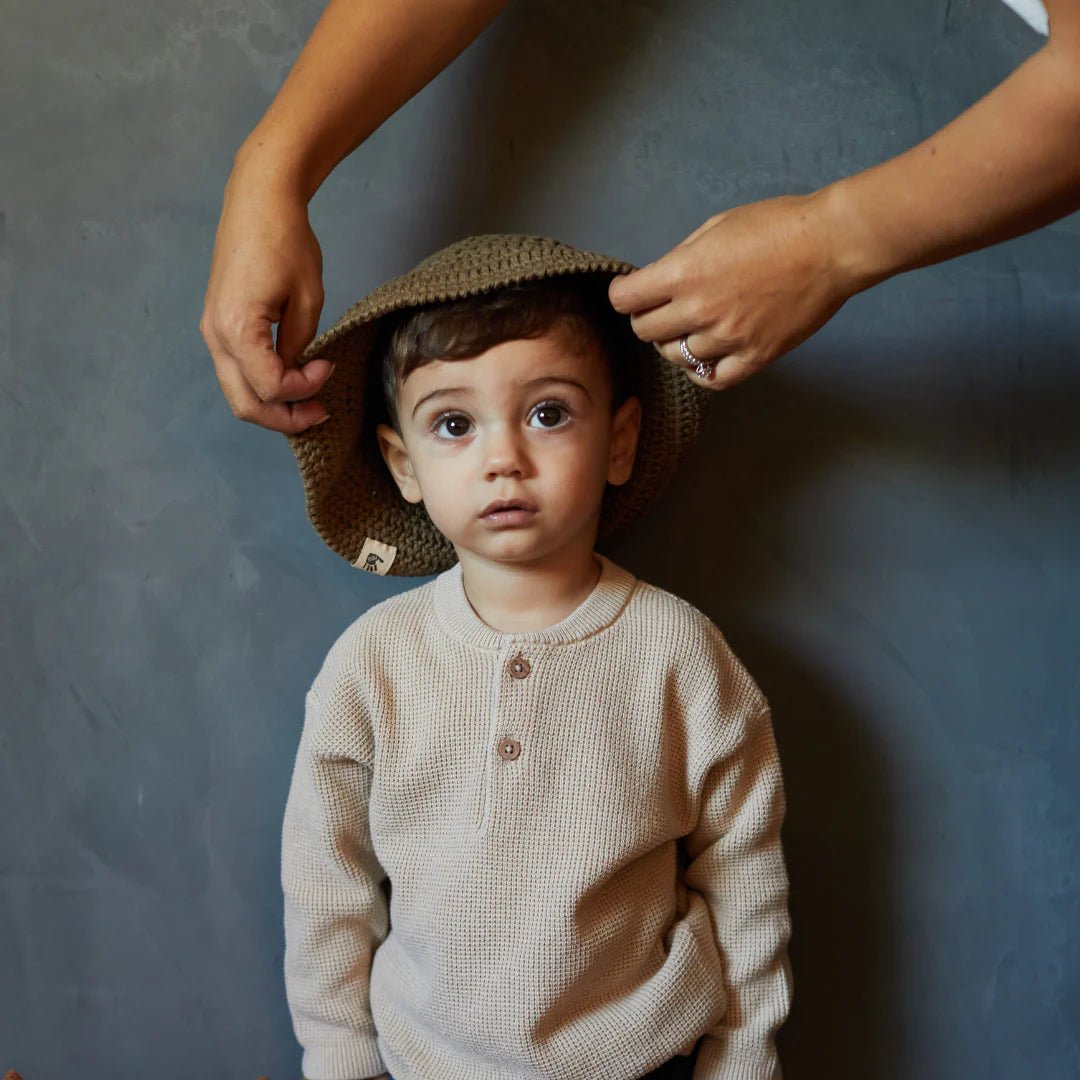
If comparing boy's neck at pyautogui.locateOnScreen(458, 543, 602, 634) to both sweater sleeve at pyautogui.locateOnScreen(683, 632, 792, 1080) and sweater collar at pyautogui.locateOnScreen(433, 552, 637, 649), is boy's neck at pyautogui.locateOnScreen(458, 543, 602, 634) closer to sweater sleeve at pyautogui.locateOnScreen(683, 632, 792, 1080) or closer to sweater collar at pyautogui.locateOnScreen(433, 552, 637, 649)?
sweater collar at pyautogui.locateOnScreen(433, 552, 637, 649)

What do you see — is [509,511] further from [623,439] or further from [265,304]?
[265,304]

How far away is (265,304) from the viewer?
0.93 meters

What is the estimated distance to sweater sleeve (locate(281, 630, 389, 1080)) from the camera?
1.05m

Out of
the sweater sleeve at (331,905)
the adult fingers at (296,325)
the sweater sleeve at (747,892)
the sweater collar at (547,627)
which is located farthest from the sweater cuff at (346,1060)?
the adult fingers at (296,325)

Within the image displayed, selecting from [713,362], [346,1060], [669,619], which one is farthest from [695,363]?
[346,1060]

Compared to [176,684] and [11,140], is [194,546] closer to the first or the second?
[176,684]

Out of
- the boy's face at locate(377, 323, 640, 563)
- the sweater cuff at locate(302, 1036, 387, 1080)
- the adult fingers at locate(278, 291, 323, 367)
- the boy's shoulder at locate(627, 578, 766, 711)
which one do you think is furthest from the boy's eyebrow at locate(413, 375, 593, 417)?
the sweater cuff at locate(302, 1036, 387, 1080)

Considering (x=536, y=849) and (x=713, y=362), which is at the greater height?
(x=713, y=362)

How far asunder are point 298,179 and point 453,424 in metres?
0.27

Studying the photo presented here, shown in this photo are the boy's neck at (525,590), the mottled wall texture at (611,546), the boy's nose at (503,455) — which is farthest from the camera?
the mottled wall texture at (611,546)

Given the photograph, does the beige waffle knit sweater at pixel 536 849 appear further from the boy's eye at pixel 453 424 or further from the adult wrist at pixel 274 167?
the adult wrist at pixel 274 167

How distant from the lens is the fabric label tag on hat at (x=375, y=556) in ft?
3.56

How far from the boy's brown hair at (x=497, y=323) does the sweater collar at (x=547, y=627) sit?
0.54 feet

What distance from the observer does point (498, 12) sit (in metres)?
1.07
